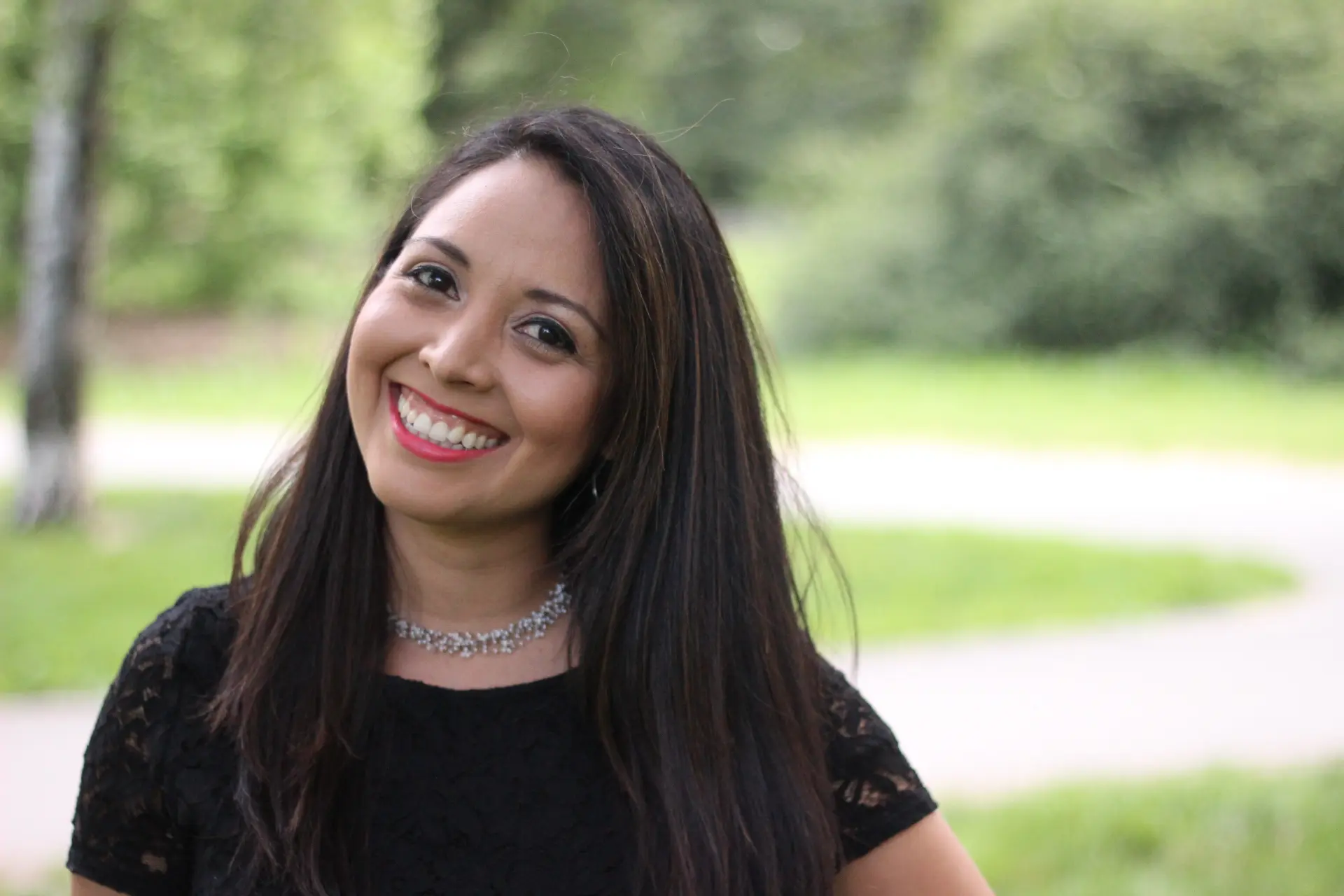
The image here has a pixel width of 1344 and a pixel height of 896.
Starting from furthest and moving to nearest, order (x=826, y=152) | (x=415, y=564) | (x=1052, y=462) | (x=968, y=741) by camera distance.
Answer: (x=826, y=152) < (x=1052, y=462) < (x=968, y=741) < (x=415, y=564)

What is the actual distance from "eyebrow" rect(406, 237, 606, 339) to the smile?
0.50 ft

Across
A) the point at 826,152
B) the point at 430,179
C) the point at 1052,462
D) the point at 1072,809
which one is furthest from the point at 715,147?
the point at 430,179

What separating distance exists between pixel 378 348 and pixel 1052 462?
32.1 feet

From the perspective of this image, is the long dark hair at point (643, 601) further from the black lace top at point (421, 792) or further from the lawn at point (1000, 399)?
the lawn at point (1000, 399)

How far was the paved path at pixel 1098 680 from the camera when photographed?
5.09 m

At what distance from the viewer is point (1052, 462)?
36.4 feet

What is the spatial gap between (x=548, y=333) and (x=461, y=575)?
0.33 m

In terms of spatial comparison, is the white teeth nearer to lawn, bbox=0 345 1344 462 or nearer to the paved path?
the paved path

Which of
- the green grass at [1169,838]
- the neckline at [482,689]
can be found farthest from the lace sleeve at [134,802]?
the green grass at [1169,838]

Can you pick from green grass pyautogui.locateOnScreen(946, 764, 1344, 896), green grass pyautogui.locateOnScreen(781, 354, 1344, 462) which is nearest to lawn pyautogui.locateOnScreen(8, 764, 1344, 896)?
green grass pyautogui.locateOnScreen(946, 764, 1344, 896)

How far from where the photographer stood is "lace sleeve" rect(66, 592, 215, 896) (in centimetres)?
175

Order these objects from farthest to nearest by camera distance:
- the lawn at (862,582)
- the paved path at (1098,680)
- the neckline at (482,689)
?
the lawn at (862,582) → the paved path at (1098,680) → the neckline at (482,689)

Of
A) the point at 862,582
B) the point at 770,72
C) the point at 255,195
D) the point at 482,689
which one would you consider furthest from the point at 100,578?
the point at 770,72

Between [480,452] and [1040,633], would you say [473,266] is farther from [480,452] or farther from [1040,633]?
[1040,633]
